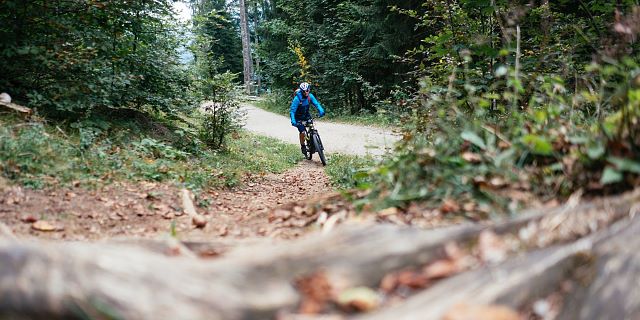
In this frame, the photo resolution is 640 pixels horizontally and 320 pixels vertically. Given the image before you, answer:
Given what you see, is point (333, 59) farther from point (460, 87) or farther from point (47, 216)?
point (47, 216)

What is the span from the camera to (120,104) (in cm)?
902

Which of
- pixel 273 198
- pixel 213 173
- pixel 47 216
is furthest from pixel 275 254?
pixel 213 173

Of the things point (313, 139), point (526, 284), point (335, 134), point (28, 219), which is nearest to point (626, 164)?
point (526, 284)

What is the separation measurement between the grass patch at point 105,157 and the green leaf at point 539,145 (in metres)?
4.84

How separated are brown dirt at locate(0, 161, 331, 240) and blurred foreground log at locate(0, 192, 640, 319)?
151cm

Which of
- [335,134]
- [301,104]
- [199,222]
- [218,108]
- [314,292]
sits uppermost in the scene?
[314,292]

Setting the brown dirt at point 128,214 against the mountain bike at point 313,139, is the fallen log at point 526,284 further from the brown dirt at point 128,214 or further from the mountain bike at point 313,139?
the mountain bike at point 313,139

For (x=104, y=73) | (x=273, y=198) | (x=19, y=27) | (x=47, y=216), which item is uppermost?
(x=19, y=27)

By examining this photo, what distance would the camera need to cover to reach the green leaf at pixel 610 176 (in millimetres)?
2266

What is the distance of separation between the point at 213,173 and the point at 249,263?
250 inches

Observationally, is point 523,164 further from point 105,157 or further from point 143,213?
point 105,157

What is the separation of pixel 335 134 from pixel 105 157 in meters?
11.1

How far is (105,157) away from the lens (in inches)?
258

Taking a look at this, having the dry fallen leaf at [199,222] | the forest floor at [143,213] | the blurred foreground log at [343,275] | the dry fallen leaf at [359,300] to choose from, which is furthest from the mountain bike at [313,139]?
the dry fallen leaf at [359,300]
